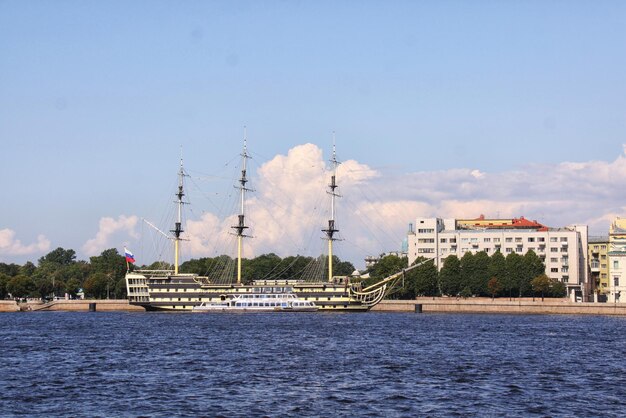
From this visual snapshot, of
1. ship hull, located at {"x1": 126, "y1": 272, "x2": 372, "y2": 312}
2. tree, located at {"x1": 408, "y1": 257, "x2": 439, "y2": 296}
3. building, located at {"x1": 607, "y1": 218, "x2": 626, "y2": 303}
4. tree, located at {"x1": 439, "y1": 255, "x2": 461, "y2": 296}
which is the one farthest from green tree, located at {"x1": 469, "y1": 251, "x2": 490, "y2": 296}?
ship hull, located at {"x1": 126, "y1": 272, "x2": 372, "y2": 312}

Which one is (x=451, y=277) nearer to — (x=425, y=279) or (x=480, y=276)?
(x=425, y=279)

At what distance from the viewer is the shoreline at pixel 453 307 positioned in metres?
158

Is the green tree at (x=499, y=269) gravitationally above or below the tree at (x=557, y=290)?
above

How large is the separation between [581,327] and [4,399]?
82111 millimetres

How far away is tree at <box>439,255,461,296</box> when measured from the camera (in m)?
195

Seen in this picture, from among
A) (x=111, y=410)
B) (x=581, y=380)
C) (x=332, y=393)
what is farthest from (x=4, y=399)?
(x=581, y=380)

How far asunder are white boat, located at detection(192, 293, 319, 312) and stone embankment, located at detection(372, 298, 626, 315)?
56.2 ft

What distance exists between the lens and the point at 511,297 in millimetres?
192000

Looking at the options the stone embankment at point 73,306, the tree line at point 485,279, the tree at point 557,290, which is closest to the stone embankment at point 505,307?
the tree line at point 485,279

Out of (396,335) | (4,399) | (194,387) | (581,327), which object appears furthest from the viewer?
(581,327)

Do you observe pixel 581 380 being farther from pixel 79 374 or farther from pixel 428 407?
→ pixel 79 374

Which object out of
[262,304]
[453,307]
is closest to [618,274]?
[453,307]

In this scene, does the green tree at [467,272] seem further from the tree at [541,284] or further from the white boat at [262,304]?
the white boat at [262,304]

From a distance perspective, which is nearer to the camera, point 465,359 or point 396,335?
point 465,359
